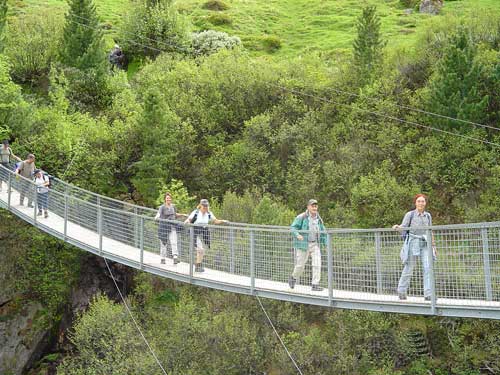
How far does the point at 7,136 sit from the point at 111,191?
453 centimetres

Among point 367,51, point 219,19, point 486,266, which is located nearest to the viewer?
point 486,266

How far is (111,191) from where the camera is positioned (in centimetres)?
2939

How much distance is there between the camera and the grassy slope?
170 ft

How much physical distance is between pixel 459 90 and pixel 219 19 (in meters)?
35.1

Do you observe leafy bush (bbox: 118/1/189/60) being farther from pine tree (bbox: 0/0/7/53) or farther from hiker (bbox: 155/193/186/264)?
hiker (bbox: 155/193/186/264)

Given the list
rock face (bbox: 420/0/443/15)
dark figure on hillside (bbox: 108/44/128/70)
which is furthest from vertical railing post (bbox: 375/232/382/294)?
rock face (bbox: 420/0/443/15)

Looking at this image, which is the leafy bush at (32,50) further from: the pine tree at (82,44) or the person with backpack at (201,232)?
the person with backpack at (201,232)

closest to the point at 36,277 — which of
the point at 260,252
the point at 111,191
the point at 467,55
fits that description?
the point at 111,191

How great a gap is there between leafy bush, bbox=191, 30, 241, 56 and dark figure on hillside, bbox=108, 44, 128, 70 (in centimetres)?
488

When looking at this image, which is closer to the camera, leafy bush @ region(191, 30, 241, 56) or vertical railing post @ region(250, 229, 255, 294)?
vertical railing post @ region(250, 229, 255, 294)

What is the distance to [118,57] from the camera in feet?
158

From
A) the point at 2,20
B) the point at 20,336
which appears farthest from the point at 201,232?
the point at 2,20

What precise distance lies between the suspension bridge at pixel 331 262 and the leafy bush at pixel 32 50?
83.3 feet

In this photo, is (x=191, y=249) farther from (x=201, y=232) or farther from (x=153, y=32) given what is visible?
(x=153, y=32)
